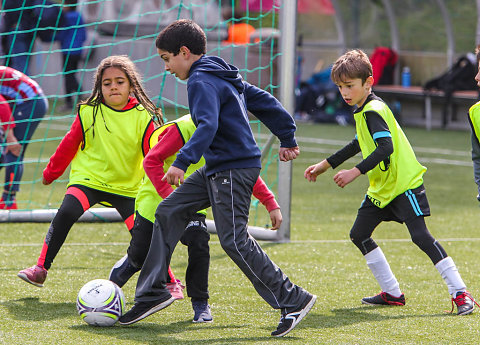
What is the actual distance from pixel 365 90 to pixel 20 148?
340 cm

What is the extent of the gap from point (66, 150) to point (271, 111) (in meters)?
1.23

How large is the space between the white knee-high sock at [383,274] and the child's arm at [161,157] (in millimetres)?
1167

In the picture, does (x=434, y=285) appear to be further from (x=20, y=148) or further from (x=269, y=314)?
(x=20, y=148)

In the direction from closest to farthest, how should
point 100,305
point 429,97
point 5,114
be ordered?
point 100,305 → point 5,114 → point 429,97

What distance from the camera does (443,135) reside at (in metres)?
13.6

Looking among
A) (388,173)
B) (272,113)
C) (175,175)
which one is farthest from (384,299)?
(175,175)

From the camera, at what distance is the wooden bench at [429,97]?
14102mm

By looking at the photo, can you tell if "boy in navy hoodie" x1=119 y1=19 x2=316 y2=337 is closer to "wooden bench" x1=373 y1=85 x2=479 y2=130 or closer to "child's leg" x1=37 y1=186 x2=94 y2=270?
"child's leg" x1=37 y1=186 x2=94 y2=270

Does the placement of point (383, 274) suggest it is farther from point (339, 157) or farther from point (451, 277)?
point (339, 157)

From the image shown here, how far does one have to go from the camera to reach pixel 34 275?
4.38 metres

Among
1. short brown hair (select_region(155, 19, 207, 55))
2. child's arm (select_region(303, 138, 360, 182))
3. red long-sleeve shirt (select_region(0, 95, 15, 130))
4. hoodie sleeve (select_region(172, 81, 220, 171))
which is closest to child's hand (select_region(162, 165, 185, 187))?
hoodie sleeve (select_region(172, 81, 220, 171))

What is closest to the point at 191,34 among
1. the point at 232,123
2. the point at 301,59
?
the point at 232,123

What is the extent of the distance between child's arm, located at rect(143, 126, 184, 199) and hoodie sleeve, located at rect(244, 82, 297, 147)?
37cm

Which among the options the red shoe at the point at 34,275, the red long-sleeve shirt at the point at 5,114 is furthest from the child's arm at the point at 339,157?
the red long-sleeve shirt at the point at 5,114
